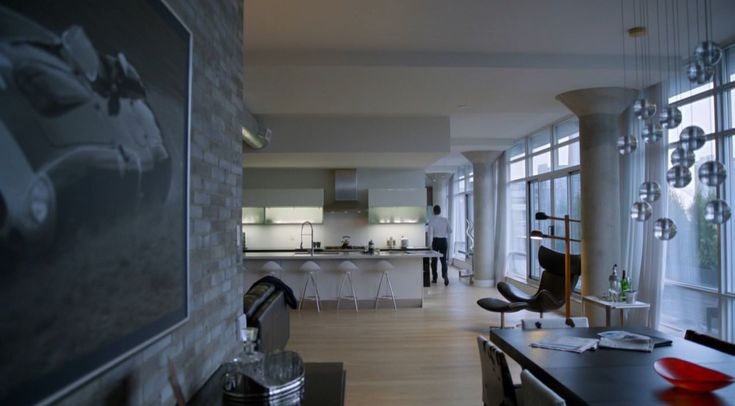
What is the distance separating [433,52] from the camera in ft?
15.3

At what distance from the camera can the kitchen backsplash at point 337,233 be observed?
405 inches

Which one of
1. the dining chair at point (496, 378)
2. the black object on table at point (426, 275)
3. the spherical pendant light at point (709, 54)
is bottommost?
the black object on table at point (426, 275)

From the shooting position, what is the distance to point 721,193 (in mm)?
4379

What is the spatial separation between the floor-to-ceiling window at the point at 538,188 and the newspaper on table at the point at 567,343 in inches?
195

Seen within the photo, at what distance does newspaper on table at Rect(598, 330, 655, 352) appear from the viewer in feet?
9.51

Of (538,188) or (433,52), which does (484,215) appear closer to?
(538,188)

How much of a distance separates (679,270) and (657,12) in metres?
2.99

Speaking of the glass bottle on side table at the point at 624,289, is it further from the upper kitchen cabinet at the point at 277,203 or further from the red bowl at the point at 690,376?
the upper kitchen cabinet at the point at 277,203

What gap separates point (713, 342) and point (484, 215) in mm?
7870

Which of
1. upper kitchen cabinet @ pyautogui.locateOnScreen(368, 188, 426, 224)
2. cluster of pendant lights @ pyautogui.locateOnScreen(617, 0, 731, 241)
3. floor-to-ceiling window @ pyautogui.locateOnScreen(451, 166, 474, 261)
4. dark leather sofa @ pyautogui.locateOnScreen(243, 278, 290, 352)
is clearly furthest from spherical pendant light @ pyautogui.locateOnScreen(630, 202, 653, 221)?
floor-to-ceiling window @ pyautogui.locateOnScreen(451, 166, 474, 261)

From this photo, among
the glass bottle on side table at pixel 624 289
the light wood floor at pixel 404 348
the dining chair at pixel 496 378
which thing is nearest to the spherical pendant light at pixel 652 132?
the dining chair at pixel 496 378

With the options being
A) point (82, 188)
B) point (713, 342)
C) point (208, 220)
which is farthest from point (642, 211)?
point (82, 188)

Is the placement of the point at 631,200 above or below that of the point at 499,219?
above

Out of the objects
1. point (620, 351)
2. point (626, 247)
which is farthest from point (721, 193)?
point (620, 351)
